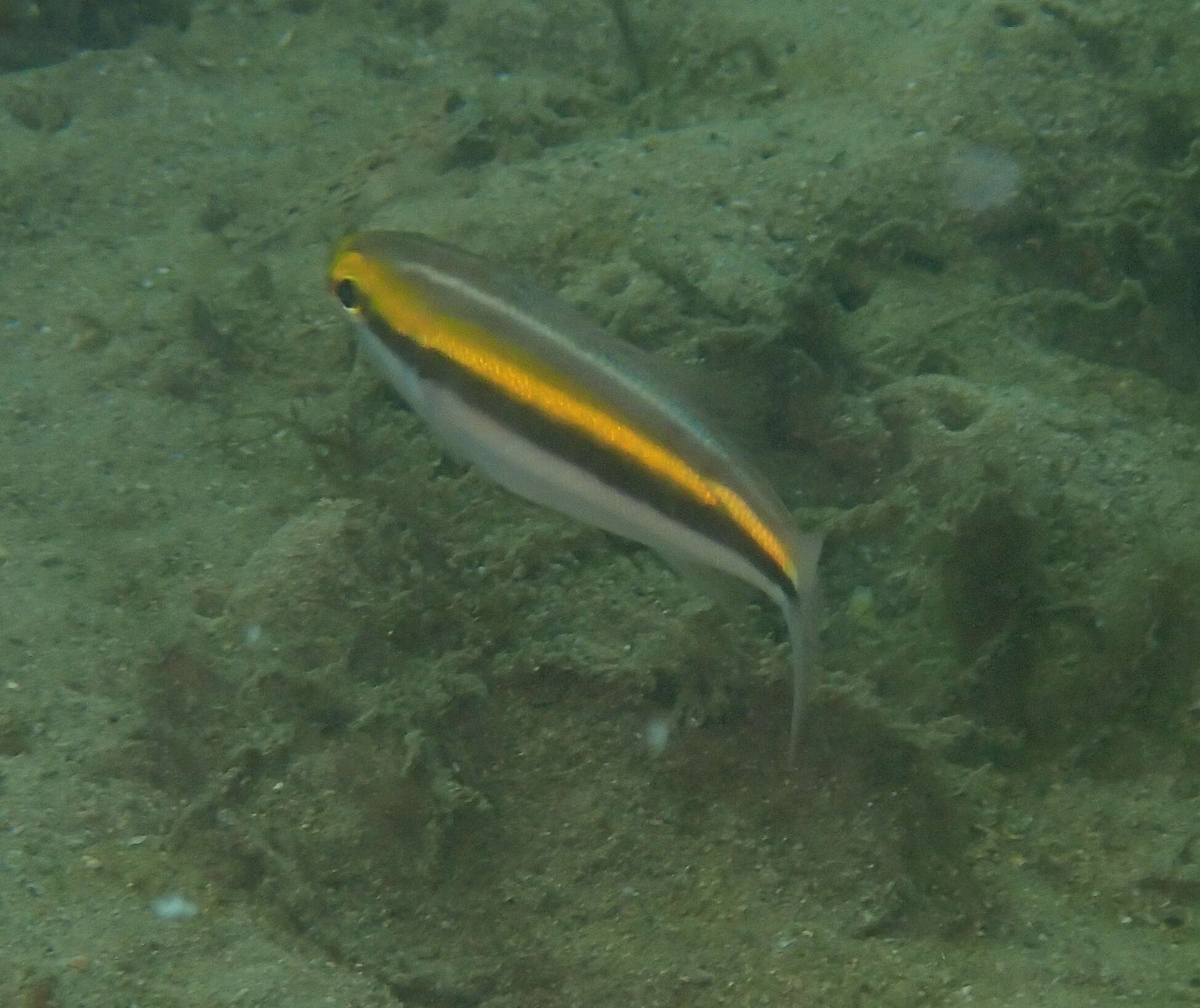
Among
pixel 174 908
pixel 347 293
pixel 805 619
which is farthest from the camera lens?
pixel 174 908

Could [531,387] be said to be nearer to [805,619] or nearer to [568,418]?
[568,418]

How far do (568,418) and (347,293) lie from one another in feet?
2.40

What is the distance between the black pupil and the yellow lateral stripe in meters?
0.03

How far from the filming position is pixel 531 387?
253cm

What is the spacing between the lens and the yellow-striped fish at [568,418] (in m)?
2.47

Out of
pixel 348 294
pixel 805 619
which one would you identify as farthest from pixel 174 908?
pixel 805 619

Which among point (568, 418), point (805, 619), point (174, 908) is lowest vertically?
point (174, 908)

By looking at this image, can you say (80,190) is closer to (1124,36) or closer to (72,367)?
→ (72,367)

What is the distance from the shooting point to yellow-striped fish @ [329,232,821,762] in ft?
8.09

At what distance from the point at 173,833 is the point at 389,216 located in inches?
127

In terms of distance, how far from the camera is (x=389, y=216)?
17.6ft

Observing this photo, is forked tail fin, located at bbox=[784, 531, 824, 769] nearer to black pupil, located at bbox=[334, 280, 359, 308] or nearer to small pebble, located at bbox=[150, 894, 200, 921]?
black pupil, located at bbox=[334, 280, 359, 308]

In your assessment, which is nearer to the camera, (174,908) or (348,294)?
(348,294)

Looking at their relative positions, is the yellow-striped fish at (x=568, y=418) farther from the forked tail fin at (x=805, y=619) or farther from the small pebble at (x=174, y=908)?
the small pebble at (x=174, y=908)
